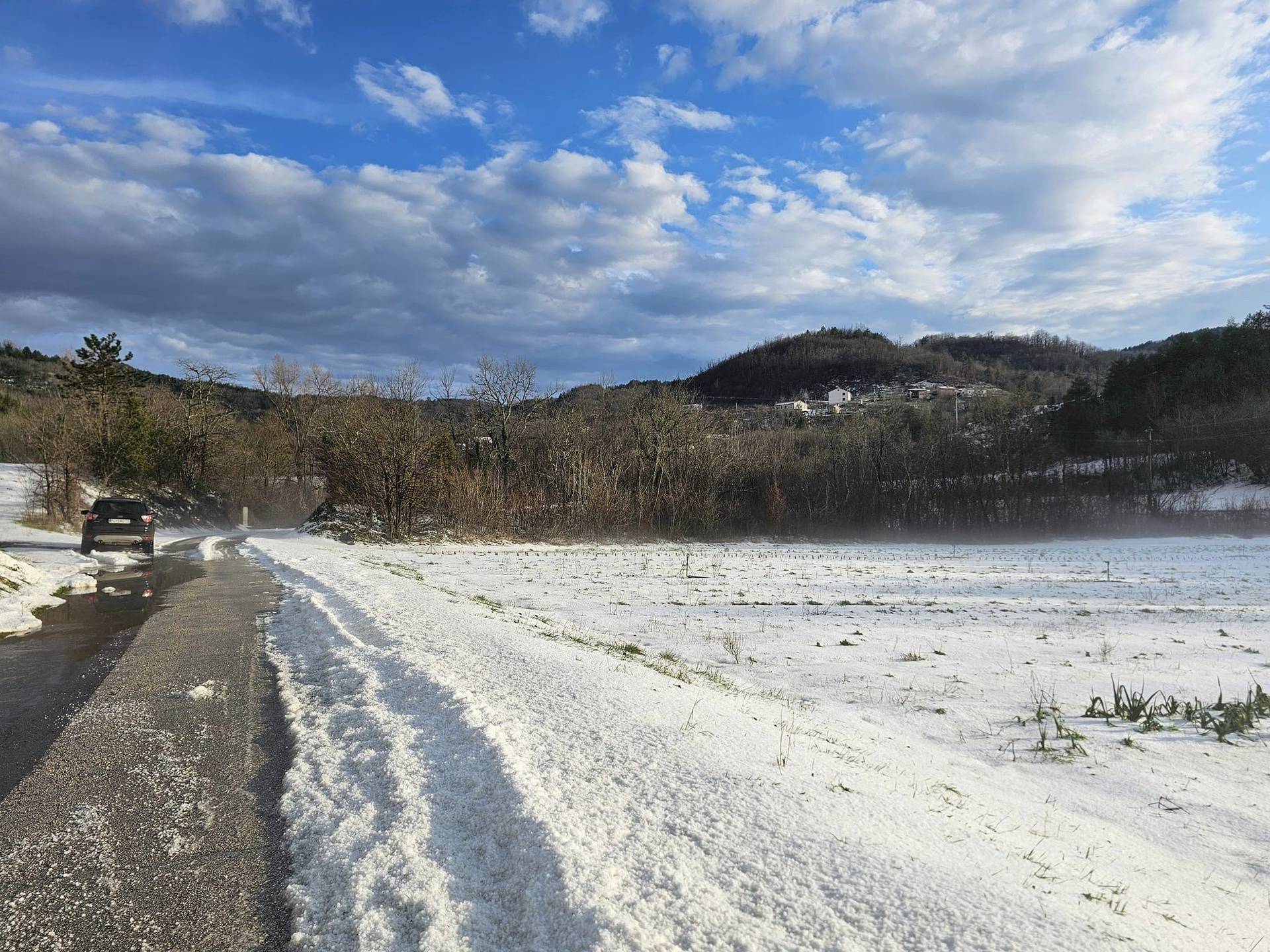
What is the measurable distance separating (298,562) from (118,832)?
15566 millimetres

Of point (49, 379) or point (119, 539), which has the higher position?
point (49, 379)

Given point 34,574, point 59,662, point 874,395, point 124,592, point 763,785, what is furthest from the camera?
point 874,395

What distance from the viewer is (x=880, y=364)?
148000 mm

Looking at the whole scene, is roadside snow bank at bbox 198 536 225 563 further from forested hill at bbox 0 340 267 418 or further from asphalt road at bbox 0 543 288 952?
forested hill at bbox 0 340 267 418

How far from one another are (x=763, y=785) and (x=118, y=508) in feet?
74.7

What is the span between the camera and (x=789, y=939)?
246cm

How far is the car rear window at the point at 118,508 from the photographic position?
19698 millimetres

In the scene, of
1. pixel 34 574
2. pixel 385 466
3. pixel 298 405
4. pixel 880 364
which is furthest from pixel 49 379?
pixel 880 364

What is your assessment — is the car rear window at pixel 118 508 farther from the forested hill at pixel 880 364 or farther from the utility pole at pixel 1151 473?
the forested hill at pixel 880 364

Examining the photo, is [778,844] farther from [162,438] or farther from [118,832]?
[162,438]

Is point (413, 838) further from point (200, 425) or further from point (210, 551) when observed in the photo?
point (200, 425)

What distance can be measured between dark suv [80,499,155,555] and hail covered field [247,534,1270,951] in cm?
1292

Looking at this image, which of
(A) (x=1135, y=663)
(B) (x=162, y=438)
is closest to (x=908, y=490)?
(A) (x=1135, y=663)

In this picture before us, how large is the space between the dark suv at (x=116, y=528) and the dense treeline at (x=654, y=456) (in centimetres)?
1303
